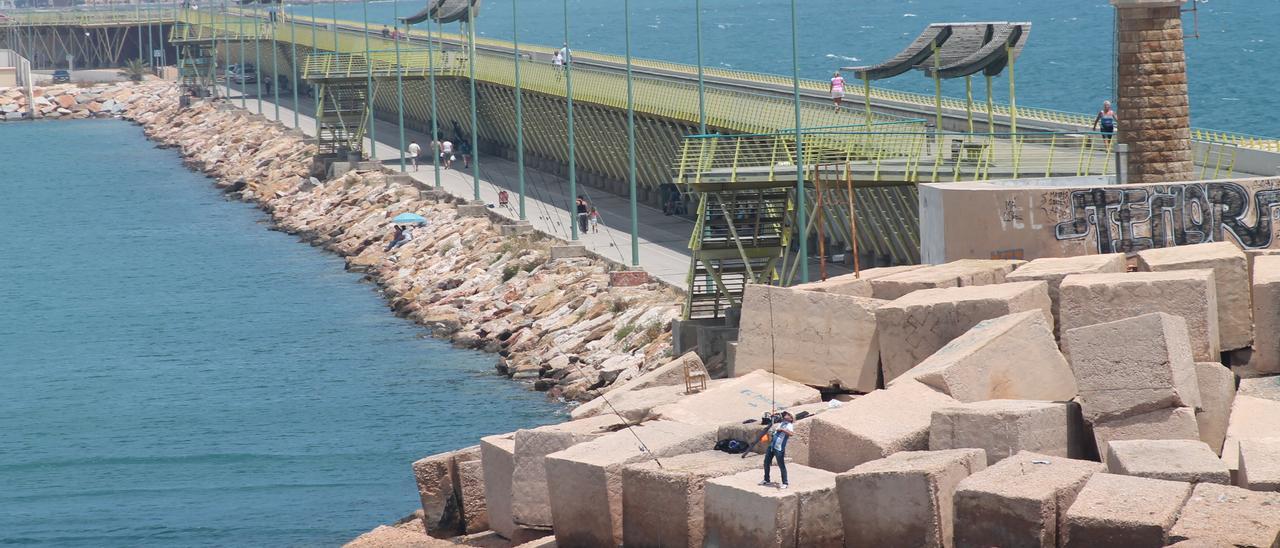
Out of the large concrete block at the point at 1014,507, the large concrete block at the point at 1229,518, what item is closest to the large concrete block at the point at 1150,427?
the large concrete block at the point at 1014,507

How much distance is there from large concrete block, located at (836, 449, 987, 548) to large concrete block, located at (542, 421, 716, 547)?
2.84 m

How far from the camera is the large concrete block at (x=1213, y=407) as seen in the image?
71.4 feet

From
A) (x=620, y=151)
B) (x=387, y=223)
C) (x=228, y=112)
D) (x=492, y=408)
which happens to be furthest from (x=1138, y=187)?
(x=228, y=112)

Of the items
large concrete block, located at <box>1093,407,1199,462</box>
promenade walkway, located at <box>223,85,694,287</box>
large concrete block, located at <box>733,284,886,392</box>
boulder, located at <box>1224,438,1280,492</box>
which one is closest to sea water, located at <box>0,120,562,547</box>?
promenade walkway, located at <box>223,85,694,287</box>

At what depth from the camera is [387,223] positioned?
6688cm

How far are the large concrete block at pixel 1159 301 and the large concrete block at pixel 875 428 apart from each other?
2.12m

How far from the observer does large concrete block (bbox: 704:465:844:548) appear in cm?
2008

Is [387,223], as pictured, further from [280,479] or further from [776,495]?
[776,495]

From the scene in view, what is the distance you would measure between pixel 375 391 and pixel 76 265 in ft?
99.8

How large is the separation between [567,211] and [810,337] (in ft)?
119

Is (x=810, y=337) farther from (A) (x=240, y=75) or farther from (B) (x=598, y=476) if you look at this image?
(A) (x=240, y=75)

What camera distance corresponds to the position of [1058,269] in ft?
84.1

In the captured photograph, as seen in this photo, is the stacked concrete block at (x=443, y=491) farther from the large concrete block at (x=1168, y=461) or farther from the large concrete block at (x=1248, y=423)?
the large concrete block at (x=1248, y=423)

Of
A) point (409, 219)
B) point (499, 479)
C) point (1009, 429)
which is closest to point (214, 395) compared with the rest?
point (409, 219)
